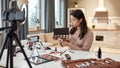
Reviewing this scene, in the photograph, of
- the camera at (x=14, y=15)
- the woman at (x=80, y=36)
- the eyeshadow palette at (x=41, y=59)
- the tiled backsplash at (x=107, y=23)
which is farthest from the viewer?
the tiled backsplash at (x=107, y=23)

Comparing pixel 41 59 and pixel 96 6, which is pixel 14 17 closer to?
pixel 41 59

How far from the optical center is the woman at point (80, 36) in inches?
96.6

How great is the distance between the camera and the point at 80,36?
2557 mm

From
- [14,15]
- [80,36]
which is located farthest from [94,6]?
[14,15]

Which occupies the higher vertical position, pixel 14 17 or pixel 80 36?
pixel 14 17

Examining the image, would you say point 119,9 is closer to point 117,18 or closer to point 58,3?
point 117,18

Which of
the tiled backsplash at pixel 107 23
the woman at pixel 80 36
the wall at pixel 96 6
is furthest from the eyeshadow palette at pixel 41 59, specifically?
the wall at pixel 96 6

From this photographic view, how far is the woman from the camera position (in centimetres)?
245

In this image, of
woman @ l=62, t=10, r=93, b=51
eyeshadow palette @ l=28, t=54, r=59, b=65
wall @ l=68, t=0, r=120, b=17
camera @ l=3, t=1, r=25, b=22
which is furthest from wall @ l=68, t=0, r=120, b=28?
camera @ l=3, t=1, r=25, b=22

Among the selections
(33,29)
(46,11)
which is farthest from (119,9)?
(33,29)

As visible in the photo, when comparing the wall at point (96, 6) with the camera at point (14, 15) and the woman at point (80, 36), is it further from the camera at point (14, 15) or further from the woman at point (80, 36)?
Result: the camera at point (14, 15)

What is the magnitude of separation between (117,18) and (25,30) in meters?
3.38

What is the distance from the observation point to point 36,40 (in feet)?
7.91

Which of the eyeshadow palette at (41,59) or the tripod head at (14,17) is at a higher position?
the tripod head at (14,17)
